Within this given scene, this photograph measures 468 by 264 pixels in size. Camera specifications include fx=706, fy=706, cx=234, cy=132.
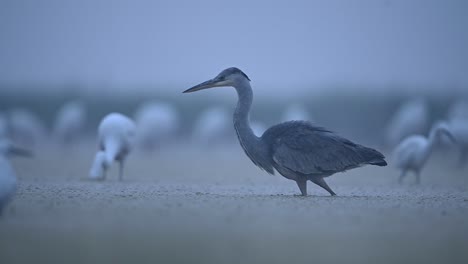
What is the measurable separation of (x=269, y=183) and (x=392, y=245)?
744cm

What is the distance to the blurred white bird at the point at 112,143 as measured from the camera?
13.3m

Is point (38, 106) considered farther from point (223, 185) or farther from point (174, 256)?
point (174, 256)

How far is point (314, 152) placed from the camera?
9.97 meters

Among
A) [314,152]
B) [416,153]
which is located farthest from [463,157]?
[314,152]

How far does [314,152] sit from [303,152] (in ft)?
0.54

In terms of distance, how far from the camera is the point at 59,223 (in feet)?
24.6

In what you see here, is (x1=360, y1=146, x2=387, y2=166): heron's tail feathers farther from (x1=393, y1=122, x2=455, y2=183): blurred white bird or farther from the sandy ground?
(x1=393, y1=122, x2=455, y2=183): blurred white bird

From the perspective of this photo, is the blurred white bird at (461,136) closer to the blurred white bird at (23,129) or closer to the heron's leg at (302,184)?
the heron's leg at (302,184)

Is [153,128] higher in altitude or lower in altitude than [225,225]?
higher

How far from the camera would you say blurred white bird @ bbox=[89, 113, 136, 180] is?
13.3 m

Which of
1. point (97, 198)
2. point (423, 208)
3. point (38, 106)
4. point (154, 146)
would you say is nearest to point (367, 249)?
point (423, 208)

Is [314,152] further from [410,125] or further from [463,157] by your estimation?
[410,125]

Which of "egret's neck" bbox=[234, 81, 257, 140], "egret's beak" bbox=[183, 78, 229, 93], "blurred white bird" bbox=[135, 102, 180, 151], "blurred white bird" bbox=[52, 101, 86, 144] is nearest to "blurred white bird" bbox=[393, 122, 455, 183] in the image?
"egret's neck" bbox=[234, 81, 257, 140]

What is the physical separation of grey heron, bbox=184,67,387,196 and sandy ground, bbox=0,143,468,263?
0.41 metres
